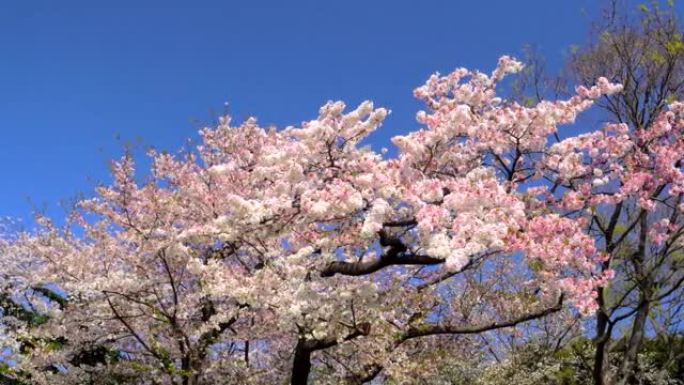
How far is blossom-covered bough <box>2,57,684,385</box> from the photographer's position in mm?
9656

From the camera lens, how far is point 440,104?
1234 cm

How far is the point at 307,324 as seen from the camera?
34.0 feet

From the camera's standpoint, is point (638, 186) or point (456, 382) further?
point (456, 382)

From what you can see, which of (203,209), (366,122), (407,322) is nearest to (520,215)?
(366,122)

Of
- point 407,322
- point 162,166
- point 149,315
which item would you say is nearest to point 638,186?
point 407,322

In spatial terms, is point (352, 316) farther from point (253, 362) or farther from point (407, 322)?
point (253, 362)

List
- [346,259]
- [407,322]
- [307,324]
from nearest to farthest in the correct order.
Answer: [307,324] < [346,259] < [407,322]

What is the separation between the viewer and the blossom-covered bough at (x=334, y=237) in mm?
9656

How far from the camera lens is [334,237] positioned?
10852 millimetres

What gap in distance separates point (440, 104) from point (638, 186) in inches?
152

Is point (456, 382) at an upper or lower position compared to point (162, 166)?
lower

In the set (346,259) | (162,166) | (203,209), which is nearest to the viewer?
(346,259)

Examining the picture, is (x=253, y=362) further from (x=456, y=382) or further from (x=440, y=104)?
(x=440, y=104)

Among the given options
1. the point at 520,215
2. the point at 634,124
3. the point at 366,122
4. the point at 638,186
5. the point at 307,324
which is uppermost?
the point at 634,124
